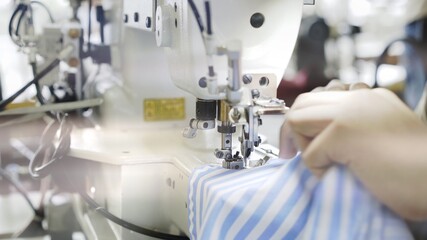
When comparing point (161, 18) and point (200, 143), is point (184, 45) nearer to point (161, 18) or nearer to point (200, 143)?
point (161, 18)

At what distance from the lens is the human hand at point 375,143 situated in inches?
16.4

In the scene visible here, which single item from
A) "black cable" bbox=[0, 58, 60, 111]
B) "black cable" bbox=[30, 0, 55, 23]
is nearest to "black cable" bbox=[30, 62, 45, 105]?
"black cable" bbox=[0, 58, 60, 111]

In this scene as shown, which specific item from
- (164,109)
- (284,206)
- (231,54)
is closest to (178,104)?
(164,109)

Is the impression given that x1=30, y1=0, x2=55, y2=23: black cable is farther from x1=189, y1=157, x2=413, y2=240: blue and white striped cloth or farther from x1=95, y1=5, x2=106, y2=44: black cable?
x1=189, y1=157, x2=413, y2=240: blue and white striped cloth

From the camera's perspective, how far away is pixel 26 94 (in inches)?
53.7

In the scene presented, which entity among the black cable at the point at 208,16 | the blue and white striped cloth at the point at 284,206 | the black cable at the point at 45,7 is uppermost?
the black cable at the point at 45,7

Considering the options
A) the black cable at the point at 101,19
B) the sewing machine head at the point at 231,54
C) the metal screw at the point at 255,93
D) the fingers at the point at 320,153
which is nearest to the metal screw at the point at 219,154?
the sewing machine head at the point at 231,54

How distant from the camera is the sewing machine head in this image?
2.26 feet

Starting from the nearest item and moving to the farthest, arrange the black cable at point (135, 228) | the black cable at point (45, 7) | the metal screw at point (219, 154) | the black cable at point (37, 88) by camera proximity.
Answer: the metal screw at point (219, 154) < the black cable at point (135, 228) < the black cable at point (37, 88) < the black cable at point (45, 7)

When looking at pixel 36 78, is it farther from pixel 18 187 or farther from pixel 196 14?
pixel 196 14

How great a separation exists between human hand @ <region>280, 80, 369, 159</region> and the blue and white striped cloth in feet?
0.04

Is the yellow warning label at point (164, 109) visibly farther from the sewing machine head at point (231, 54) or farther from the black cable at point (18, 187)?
the black cable at point (18, 187)

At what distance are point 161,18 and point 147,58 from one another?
312 millimetres

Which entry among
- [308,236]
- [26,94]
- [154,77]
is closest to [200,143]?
[154,77]
